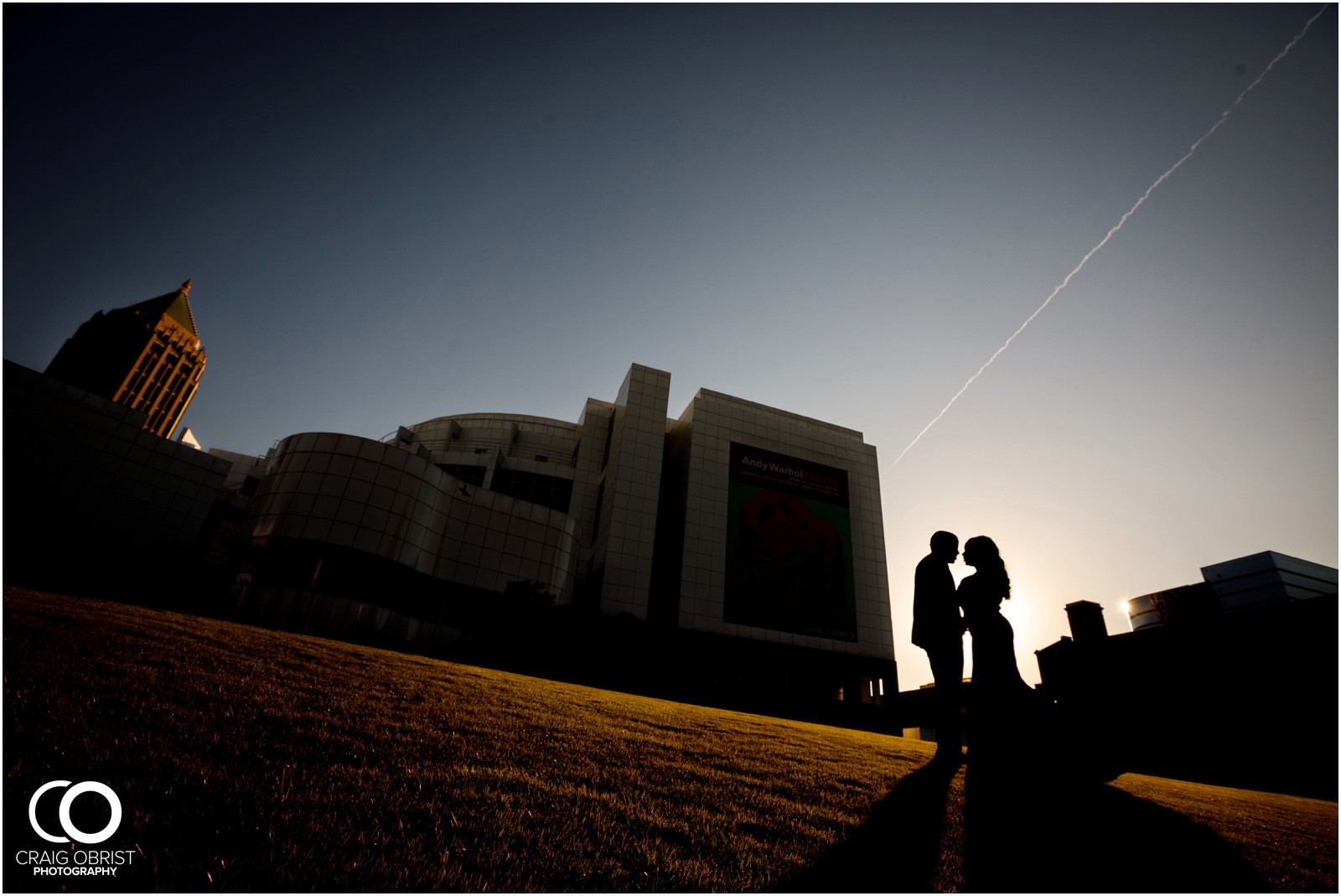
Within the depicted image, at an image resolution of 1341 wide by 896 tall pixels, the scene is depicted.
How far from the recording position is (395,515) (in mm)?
32438

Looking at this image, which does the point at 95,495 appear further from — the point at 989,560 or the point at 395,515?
the point at 989,560

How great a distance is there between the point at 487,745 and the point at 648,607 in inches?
1713

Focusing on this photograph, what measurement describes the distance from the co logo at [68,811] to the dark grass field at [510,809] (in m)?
0.05

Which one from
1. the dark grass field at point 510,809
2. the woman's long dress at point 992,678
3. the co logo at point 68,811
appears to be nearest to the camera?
the co logo at point 68,811

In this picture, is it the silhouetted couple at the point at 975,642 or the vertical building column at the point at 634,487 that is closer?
the silhouetted couple at the point at 975,642

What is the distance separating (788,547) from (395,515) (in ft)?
106

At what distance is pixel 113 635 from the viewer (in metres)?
9.21

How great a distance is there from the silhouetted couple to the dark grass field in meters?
0.43

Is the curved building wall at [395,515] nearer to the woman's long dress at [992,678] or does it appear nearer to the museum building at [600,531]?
the museum building at [600,531]

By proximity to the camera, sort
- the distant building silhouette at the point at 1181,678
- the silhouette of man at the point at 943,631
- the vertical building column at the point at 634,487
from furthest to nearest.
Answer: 1. the vertical building column at the point at 634,487
2. the silhouette of man at the point at 943,631
3. the distant building silhouette at the point at 1181,678

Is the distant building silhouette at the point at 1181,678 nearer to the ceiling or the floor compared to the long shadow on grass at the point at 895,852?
nearer to the ceiling

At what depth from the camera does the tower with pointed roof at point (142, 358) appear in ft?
277

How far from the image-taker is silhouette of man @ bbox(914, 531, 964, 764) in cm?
555

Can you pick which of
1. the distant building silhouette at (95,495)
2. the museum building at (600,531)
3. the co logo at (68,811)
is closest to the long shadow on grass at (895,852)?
the co logo at (68,811)
